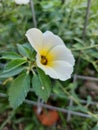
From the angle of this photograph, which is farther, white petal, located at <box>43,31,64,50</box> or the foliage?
the foliage

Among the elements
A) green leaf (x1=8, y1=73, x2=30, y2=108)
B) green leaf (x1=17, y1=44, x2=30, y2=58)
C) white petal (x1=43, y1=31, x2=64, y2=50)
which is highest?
white petal (x1=43, y1=31, x2=64, y2=50)

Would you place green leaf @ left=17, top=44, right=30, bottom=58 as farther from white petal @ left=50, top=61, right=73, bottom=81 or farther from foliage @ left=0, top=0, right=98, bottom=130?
foliage @ left=0, top=0, right=98, bottom=130

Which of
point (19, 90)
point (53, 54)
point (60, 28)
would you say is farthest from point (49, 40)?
point (60, 28)

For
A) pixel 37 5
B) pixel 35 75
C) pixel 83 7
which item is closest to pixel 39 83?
pixel 35 75

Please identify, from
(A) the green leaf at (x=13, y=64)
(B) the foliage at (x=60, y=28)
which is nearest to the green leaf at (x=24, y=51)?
(A) the green leaf at (x=13, y=64)

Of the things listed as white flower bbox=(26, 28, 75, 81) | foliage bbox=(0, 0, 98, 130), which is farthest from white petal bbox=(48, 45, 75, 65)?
foliage bbox=(0, 0, 98, 130)

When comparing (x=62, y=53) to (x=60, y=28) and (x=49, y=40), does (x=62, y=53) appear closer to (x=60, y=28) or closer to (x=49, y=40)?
(x=49, y=40)

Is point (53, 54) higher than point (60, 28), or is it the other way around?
point (53, 54)
